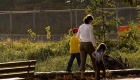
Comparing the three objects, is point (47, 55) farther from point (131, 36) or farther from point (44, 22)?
point (44, 22)

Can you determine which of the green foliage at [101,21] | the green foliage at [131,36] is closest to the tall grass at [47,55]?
the green foliage at [131,36]

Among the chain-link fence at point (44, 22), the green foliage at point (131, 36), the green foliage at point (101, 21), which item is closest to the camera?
the green foliage at point (101, 21)

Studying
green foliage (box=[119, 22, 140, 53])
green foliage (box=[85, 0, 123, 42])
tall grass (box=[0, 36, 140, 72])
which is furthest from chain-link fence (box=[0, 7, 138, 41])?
green foliage (box=[85, 0, 123, 42])

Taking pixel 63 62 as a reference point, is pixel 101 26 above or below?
above

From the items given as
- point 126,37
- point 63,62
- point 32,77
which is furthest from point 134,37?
point 32,77

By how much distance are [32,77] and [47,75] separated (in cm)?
75

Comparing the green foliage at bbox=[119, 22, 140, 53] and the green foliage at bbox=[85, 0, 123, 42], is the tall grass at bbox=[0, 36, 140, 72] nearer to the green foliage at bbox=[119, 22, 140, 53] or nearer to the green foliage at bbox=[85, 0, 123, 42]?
the green foliage at bbox=[119, 22, 140, 53]

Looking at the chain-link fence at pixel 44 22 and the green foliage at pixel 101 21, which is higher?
the green foliage at pixel 101 21

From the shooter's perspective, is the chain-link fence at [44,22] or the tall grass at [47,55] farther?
the chain-link fence at [44,22]

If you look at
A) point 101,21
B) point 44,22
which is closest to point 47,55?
point 101,21

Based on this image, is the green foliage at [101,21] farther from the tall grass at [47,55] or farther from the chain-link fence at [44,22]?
the chain-link fence at [44,22]

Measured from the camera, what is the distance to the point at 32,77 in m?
12.3

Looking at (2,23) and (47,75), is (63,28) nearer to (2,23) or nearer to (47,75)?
(2,23)

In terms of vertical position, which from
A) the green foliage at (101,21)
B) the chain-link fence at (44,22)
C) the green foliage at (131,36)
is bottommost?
the chain-link fence at (44,22)
